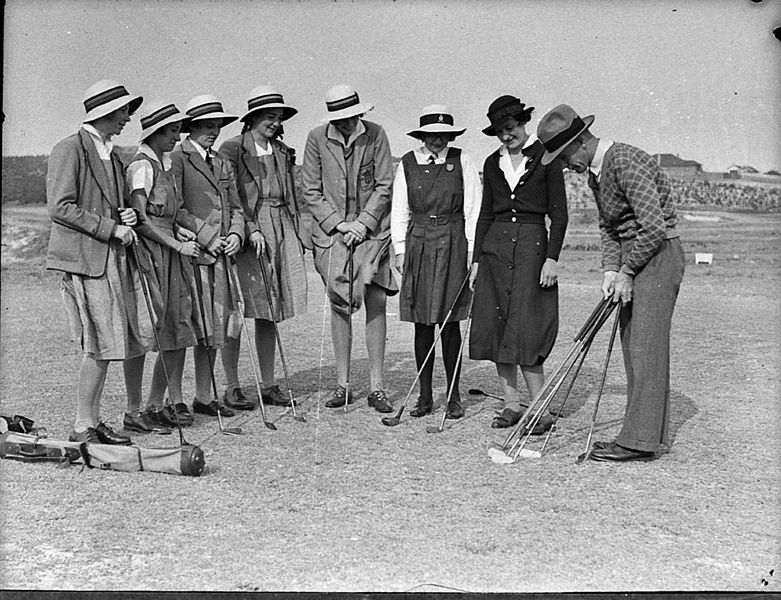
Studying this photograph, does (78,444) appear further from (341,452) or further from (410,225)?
(410,225)

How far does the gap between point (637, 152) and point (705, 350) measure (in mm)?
3847

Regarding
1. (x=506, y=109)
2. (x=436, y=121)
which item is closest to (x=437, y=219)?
(x=436, y=121)

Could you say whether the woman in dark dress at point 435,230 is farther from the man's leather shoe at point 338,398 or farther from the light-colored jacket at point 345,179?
the man's leather shoe at point 338,398

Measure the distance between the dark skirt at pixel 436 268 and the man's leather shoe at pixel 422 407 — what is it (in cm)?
52

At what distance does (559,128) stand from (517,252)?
992mm

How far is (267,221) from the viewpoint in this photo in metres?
6.29

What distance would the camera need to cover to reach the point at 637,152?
488cm

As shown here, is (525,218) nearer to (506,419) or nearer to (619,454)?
(506,419)

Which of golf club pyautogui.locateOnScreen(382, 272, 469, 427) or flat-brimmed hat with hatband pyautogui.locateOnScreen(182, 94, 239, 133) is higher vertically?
flat-brimmed hat with hatband pyautogui.locateOnScreen(182, 94, 239, 133)

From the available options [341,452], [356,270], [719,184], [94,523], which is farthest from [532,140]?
[719,184]

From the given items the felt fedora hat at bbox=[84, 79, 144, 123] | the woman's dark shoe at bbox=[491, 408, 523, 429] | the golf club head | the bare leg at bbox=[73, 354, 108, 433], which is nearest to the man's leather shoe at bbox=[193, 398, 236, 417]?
the bare leg at bbox=[73, 354, 108, 433]

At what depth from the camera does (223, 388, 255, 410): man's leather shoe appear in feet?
20.5

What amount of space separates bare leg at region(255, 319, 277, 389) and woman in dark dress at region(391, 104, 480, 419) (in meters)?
1.00

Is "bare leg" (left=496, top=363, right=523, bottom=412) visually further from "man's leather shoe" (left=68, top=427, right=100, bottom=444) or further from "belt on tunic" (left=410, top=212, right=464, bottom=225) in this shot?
"man's leather shoe" (left=68, top=427, right=100, bottom=444)
